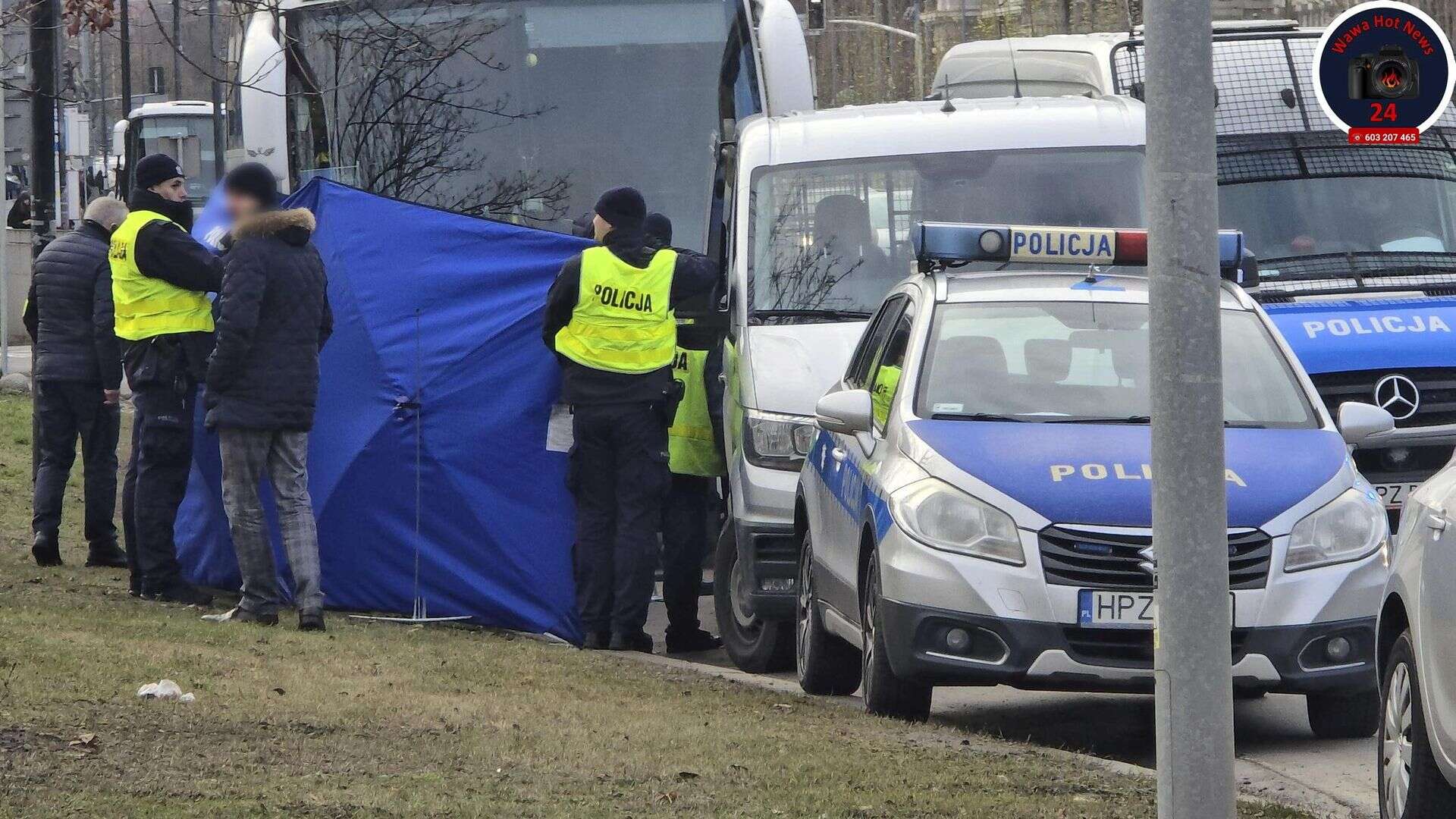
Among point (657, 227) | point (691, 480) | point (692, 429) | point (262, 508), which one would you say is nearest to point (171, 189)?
point (262, 508)

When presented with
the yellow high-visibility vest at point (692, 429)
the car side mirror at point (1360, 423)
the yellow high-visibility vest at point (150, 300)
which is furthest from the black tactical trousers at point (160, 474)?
the car side mirror at point (1360, 423)

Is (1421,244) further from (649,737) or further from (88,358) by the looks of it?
(88,358)

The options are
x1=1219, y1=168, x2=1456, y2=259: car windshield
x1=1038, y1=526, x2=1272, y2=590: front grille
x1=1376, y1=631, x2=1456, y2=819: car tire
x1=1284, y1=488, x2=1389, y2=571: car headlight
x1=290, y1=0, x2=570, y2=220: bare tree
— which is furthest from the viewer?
x1=290, y1=0, x2=570, y2=220: bare tree

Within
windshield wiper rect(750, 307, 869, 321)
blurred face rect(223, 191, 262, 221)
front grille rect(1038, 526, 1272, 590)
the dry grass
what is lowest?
the dry grass

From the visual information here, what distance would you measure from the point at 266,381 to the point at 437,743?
304 cm

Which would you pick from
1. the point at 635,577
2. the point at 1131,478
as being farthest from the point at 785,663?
the point at 1131,478

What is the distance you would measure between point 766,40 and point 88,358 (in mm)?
3771

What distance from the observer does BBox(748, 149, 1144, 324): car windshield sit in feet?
31.0

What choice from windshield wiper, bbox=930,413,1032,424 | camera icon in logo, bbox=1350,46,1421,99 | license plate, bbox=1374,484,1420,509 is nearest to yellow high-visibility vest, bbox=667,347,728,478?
windshield wiper, bbox=930,413,1032,424

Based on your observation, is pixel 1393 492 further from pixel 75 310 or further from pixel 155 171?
pixel 75 310

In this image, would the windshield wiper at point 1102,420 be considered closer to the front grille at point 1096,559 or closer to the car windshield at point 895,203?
the front grille at point 1096,559

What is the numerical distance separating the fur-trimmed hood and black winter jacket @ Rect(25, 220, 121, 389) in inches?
75.6

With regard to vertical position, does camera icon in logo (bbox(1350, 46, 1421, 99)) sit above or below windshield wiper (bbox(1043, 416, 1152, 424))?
above

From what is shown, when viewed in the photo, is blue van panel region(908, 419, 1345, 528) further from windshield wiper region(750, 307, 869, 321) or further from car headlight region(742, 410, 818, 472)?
windshield wiper region(750, 307, 869, 321)
